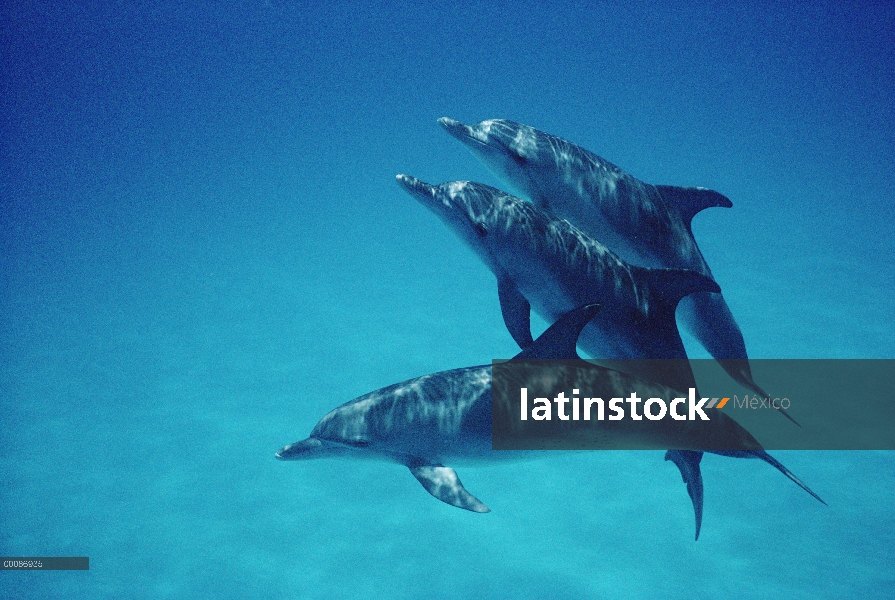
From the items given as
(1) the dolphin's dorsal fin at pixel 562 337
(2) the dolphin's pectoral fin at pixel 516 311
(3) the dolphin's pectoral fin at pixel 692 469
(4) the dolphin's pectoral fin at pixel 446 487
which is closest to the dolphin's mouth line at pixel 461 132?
(2) the dolphin's pectoral fin at pixel 516 311

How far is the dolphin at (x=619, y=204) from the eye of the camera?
18.6ft

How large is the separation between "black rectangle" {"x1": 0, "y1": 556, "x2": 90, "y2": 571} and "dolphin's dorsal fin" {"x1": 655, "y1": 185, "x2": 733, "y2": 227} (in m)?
9.20

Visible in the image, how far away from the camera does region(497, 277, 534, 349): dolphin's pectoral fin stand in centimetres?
509

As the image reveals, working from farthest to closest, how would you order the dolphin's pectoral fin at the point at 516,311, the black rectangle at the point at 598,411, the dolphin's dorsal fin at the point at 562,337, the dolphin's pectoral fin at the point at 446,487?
the dolphin's pectoral fin at the point at 446,487 < the dolphin's pectoral fin at the point at 516,311 < the black rectangle at the point at 598,411 < the dolphin's dorsal fin at the point at 562,337

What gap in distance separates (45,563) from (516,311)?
27.7 feet

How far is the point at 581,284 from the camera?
4992 mm

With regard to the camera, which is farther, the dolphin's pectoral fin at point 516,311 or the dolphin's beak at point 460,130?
the dolphin's beak at point 460,130

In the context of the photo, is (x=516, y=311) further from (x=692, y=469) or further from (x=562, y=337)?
(x=692, y=469)

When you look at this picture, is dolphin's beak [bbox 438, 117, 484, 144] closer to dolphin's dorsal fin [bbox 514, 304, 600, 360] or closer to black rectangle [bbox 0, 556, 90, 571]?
dolphin's dorsal fin [bbox 514, 304, 600, 360]

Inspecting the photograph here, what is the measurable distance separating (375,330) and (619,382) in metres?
11.3

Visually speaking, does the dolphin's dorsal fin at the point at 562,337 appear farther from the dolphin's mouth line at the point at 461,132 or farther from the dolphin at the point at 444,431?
the dolphin's mouth line at the point at 461,132

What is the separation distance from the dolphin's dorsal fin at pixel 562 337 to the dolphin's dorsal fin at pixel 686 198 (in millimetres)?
1869

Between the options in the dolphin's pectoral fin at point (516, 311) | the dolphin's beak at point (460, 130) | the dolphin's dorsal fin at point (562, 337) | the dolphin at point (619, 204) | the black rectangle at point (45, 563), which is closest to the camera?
the dolphin's dorsal fin at point (562, 337)

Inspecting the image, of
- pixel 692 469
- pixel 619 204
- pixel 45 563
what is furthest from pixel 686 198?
pixel 45 563
